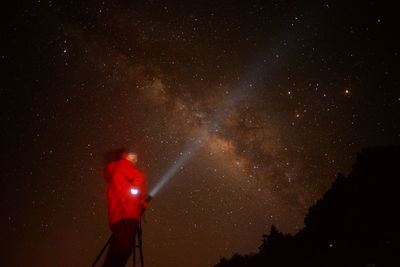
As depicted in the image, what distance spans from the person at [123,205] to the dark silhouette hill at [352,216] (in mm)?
4805

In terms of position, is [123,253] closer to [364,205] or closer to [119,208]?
[119,208]

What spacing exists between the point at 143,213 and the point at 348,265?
13.8ft

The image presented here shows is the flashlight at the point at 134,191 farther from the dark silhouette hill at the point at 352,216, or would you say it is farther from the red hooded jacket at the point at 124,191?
the dark silhouette hill at the point at 352,216

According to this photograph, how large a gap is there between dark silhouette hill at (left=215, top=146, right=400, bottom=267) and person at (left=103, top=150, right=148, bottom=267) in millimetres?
4805

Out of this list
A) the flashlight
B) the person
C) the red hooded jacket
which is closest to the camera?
the person

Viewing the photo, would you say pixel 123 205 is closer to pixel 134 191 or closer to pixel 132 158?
pixel 134 191

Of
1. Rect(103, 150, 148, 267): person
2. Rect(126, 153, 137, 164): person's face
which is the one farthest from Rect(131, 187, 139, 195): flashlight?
Rect(126, 153, 137, 164): person's face

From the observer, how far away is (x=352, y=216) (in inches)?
582

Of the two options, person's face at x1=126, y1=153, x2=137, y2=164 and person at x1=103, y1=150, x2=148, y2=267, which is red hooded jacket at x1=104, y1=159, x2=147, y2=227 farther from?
person's face at x1=126, y1=153, x2=137, y2=164

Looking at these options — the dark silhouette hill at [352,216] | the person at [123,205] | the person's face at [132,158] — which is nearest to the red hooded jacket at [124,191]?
the person at [123,205]

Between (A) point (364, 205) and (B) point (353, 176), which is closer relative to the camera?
(A) point (364, 205)

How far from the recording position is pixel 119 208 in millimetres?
5301

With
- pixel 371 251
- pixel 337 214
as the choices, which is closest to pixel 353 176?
pixel 337 214

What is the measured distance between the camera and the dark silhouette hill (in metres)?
10.7
